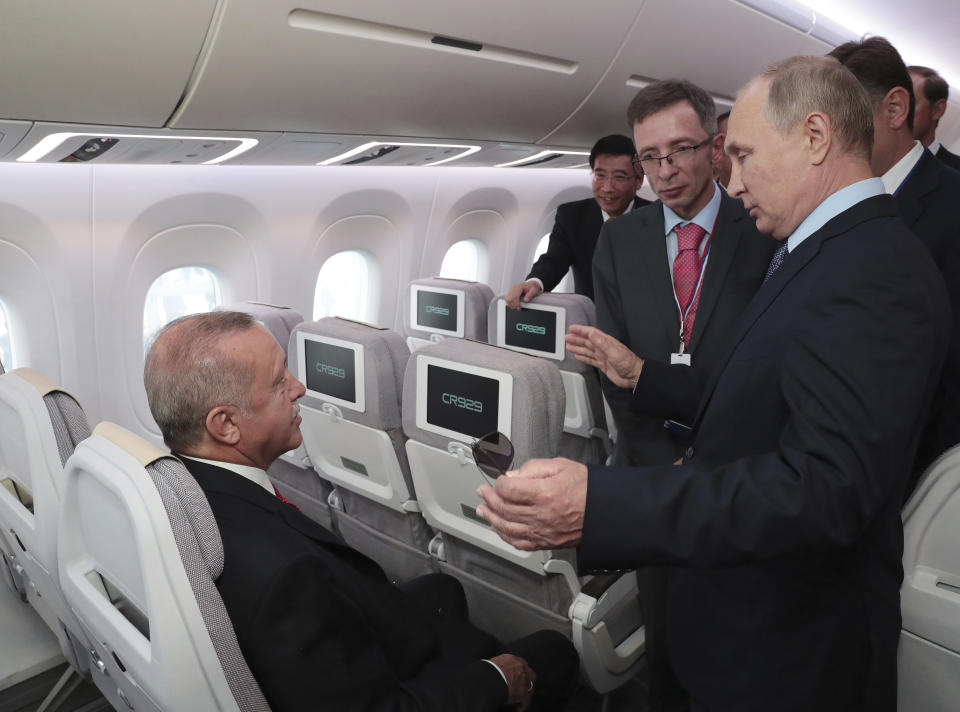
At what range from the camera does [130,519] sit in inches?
48.6

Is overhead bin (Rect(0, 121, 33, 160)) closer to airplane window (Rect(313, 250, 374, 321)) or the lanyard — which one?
the lanyard

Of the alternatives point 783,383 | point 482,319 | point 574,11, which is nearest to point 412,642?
point 783,383

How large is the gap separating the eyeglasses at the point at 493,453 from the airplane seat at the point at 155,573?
0.53 metres

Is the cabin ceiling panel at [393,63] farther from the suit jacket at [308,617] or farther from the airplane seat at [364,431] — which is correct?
the suit jacket at [308,617]

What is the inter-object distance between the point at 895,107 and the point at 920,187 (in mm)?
238

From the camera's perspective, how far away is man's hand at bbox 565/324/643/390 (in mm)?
1917

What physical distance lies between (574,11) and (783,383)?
6.86 ft

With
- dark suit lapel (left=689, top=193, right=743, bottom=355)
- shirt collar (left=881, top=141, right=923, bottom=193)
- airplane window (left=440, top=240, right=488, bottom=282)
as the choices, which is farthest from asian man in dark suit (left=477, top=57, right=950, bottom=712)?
airplane window (left=440, top=240, right=488, bottom=282)

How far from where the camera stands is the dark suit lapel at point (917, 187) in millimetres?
1987

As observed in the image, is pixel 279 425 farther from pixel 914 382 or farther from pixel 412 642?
pixel 914 382

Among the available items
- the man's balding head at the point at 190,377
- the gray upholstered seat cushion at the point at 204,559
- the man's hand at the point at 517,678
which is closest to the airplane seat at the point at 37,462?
the man's balding head at the point at 190,377

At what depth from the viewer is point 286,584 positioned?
132 cm

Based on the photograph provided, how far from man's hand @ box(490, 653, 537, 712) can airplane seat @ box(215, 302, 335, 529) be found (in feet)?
5.42

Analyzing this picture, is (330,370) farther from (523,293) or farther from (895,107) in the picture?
(895,107)
